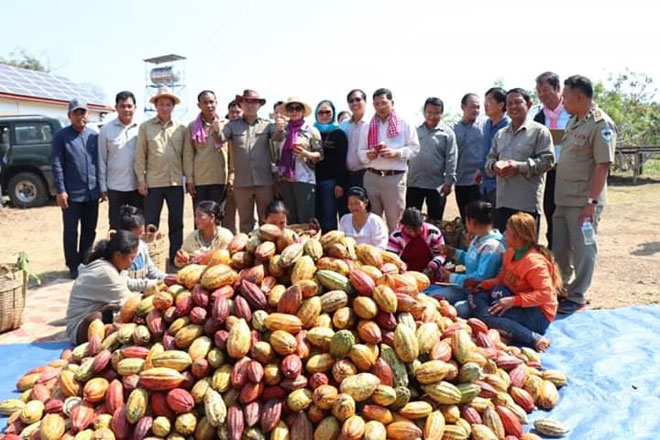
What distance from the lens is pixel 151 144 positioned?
6484 mm

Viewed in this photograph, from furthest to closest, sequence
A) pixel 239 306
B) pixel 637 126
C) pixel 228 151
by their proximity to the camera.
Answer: pixel 637 126 < pixel 228 151 < pixel 239 306

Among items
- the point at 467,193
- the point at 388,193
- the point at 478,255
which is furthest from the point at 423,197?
the point at 478,255

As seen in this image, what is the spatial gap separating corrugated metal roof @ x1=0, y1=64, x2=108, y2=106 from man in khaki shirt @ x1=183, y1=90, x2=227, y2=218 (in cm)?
1451

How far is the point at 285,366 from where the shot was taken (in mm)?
2787

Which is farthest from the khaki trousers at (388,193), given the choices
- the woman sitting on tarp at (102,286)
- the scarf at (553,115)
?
the woman sitting on tarp at (102,286)

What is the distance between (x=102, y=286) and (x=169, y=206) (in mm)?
2498

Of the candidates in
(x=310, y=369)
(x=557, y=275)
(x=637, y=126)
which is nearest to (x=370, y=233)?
(x=557, y=275)

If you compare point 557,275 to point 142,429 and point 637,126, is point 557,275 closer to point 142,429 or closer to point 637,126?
point 142,429

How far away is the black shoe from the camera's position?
535 centimetres

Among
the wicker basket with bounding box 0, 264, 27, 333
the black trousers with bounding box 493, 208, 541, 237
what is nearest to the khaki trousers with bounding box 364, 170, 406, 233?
the black trousers with bounding box 493, 208, 541, 237

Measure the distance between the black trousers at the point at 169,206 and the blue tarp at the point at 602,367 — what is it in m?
2.30

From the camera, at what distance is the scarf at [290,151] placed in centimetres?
630

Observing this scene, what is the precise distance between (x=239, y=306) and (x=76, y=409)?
1012 millimetres

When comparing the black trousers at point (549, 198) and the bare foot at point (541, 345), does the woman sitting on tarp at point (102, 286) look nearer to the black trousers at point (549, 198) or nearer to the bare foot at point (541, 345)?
the bare foot at point (541, 345)
